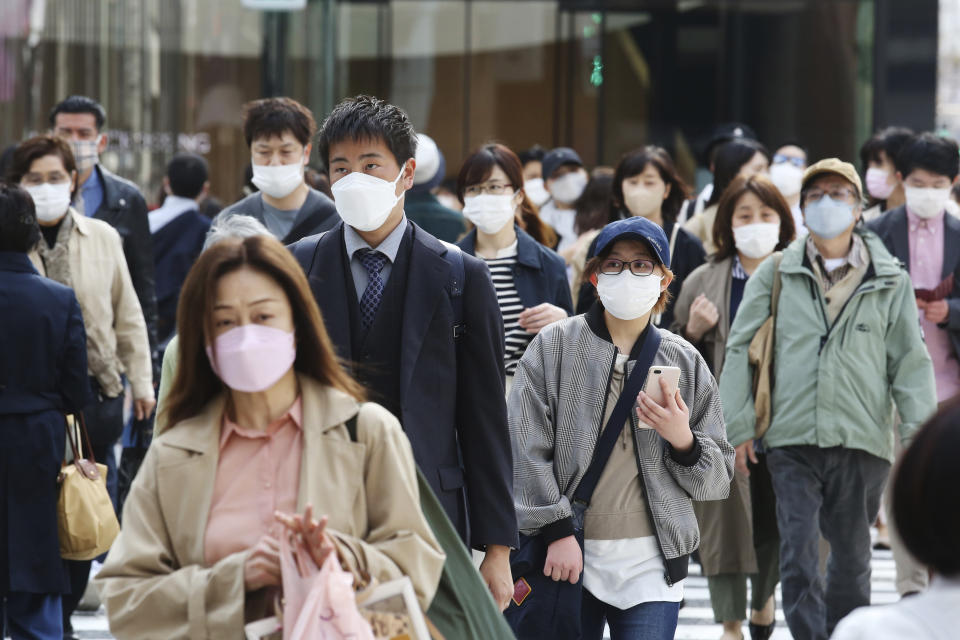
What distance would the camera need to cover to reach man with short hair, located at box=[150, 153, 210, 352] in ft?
31.2

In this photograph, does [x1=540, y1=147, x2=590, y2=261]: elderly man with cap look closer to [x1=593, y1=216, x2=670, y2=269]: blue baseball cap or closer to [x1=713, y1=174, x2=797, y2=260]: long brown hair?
[x1=713, y1=174, x2=797, y2=260]: long brown hair

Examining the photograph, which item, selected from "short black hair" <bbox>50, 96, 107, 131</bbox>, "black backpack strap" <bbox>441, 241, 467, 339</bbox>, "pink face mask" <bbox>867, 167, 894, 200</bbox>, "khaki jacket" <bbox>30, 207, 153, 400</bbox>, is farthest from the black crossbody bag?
"pink face mask" <bbox>867, 167, 894, 200</bbox>

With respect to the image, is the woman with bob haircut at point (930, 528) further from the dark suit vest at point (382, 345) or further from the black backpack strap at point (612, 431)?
the black backpack strap at point (612, 431)

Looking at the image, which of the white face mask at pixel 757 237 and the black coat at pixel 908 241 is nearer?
the white face mask at pixel 757 237

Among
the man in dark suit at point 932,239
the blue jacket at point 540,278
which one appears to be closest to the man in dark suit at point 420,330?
the blue jacket at point 540,278

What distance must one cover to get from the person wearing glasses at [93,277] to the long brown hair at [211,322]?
12.8 feet

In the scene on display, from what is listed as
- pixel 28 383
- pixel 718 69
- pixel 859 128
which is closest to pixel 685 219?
pixel 28 383

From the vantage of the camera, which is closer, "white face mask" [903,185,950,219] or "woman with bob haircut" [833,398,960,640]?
"woman with bob haircut" [833,398,960,640]

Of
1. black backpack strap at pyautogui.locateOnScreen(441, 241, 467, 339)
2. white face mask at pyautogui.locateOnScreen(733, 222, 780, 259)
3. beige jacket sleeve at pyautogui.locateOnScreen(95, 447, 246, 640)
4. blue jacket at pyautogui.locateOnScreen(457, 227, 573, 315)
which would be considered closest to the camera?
beige jacket sleeve at pyautogui.locateOnScreen(95, 447, 246, 640)

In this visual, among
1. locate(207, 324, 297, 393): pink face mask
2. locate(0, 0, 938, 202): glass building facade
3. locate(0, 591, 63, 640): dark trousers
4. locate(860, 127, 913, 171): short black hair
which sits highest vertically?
locate(0, 0, 938, 202): glass building facade

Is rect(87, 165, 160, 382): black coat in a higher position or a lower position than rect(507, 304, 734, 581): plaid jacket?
higher

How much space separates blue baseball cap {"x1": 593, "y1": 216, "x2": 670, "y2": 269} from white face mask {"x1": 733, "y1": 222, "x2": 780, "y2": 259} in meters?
2.24

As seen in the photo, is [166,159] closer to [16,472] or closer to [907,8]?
[907,8]

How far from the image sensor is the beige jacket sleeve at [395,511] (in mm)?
3348
